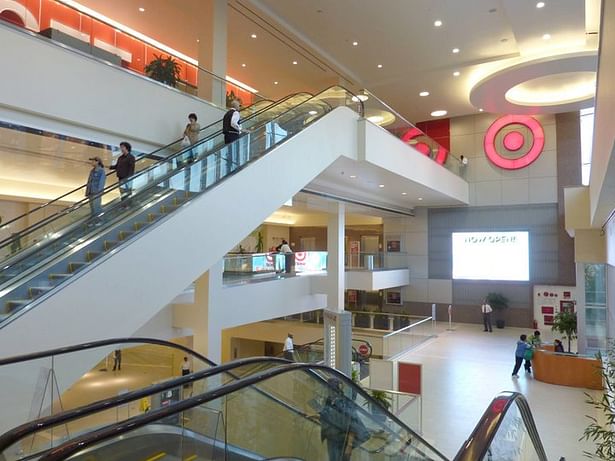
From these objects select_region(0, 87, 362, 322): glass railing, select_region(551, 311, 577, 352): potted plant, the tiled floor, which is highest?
select_region(0, 87, 362, 322): glass railing

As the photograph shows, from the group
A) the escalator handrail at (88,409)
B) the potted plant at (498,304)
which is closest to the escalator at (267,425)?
the escalator handrail at (88,409)

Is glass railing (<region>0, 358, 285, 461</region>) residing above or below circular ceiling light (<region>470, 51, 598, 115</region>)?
below

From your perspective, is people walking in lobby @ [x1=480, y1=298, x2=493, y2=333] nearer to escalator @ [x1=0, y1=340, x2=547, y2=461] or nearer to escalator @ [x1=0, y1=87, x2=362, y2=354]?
escalator @ [x1=0, y1=87, x2=362, y2=354]

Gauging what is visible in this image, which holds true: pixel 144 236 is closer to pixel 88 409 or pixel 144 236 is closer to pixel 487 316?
pixel 88 409

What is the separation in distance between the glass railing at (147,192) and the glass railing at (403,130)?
3.01m

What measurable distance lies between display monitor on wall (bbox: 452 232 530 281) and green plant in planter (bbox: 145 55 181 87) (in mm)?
15529

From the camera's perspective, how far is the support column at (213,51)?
10.6 meters

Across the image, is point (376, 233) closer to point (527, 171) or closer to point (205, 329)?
point (527, 171)

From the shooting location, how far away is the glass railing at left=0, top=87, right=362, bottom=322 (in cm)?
498

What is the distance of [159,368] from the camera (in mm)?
17156

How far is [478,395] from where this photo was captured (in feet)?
33.1

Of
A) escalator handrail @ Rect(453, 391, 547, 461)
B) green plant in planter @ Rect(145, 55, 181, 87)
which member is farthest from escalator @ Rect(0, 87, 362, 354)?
escalator handrail @ Rect(453, 391, 547, 461)

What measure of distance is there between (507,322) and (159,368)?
1496 cm

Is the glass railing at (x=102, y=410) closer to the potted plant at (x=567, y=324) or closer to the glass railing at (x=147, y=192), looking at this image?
the glass railing at (x=147, y=192)
